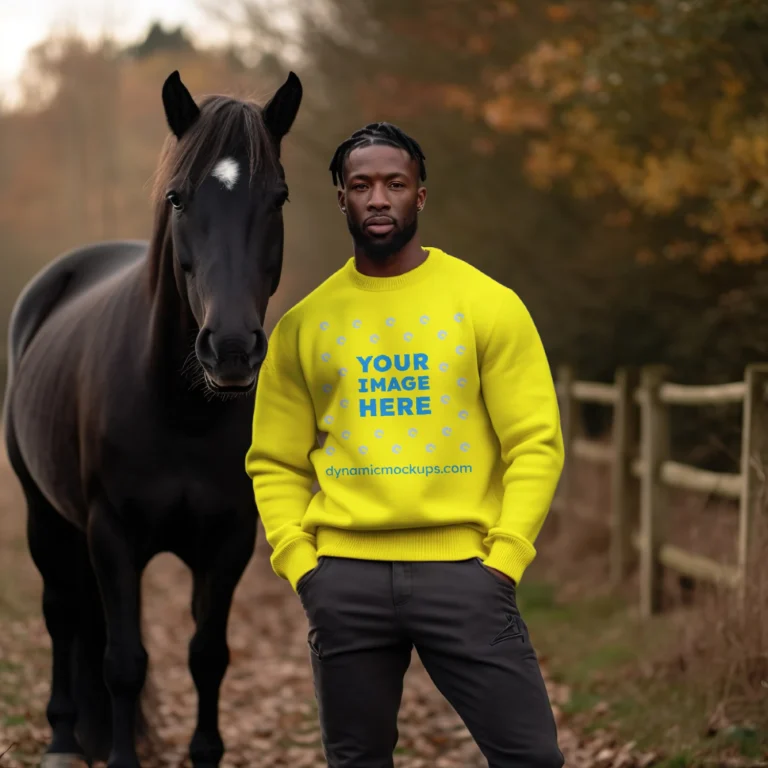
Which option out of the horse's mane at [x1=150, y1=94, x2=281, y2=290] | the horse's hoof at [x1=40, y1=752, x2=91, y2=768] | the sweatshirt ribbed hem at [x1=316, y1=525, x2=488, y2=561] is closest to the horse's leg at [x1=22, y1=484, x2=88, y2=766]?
the horse's hoof at [x1=40, y1=752, x2=91, y2=768]

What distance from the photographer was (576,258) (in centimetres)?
1124

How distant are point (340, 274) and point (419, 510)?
2.05 ft

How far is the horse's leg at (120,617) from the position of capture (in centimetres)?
404

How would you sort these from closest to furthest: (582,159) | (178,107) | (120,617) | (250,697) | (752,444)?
(178,107) < (120,617) < (752,444) < (250,697) < (582,159)

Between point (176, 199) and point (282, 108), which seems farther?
point (282, 108)

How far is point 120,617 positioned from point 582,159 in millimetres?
6977

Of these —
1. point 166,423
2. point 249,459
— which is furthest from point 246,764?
point 249,459

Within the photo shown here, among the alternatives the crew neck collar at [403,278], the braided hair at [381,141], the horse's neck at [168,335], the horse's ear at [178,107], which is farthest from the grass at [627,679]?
the horse's ear at [178,107]

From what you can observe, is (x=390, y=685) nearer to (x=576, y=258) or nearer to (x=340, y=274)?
(x=340, y=274)

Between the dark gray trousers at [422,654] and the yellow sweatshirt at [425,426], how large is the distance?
5 cm

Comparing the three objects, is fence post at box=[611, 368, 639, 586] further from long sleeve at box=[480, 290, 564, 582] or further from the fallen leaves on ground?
long sleeve at box=[480, 290, 564, 582]

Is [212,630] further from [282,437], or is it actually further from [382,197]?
[382,197]

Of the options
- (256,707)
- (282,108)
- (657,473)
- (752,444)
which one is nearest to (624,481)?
(657,473)

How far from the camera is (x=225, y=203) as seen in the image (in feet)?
10.8
